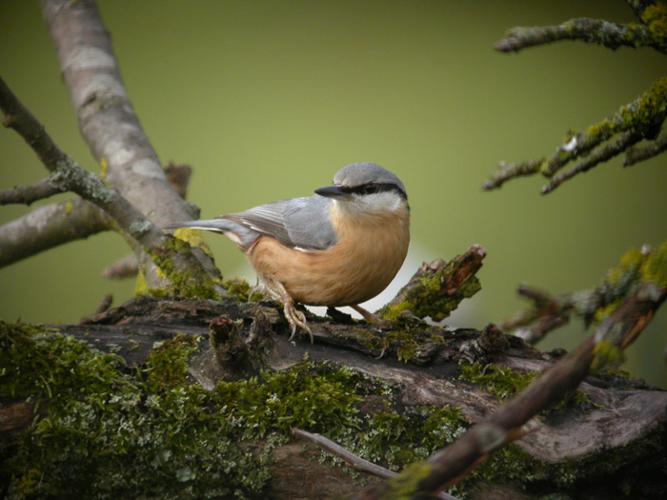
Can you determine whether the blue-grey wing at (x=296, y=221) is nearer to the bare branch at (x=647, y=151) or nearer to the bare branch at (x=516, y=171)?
the bare branch at (x=516, y=171)

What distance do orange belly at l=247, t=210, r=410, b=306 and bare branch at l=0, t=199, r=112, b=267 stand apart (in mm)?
1230

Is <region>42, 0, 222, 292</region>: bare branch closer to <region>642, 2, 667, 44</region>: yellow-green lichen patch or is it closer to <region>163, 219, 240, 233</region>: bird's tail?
<region>163, 219, 240, 233</region>: bird's tail

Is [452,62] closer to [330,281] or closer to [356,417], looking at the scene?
[330,281]

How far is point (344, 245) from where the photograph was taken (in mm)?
2850

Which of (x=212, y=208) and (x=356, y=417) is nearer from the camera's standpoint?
(x=356, y=417)

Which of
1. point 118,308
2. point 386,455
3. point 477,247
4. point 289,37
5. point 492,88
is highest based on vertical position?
point 289,37

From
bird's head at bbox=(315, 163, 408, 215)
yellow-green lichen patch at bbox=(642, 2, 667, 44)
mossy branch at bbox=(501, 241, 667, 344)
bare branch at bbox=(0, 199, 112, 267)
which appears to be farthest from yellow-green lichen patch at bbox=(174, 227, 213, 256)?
mossy branch at bbox=(501, 241, 667, 344)

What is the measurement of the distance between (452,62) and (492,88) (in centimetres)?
36

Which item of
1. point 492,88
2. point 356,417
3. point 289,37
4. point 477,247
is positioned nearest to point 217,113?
point 289,37

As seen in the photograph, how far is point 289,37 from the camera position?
5367 millimetres

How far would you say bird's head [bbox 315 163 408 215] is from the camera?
2879 mm

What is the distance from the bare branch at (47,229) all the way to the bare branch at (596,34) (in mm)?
2465

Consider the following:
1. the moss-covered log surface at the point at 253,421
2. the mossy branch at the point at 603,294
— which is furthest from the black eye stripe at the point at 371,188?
the mossy branch at the point at 603,294

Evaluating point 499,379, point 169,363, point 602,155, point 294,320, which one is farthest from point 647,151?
point 169,363
